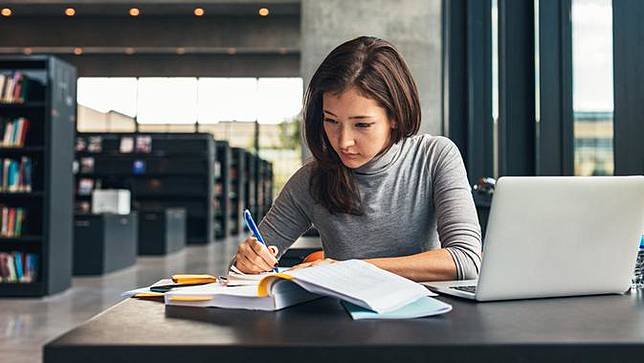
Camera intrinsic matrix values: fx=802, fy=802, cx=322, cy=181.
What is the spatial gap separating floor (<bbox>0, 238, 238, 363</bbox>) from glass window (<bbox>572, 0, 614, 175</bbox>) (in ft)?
6.31

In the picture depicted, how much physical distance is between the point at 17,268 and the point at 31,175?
0.73 meters

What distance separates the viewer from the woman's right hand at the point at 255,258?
4.90ft

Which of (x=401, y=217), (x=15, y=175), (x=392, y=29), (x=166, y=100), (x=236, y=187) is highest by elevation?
(x=166, y=100)

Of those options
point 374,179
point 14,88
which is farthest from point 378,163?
point 14,88

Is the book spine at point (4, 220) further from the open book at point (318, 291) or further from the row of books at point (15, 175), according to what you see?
the open book at point (318, 291)

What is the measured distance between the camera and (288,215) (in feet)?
6.53

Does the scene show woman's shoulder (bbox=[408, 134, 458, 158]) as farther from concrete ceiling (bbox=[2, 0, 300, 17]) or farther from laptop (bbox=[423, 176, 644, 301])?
concrete ceiling (bbox=[2, 0, 300, 17])

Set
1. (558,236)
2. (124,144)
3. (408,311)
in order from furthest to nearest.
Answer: (124,144)
(558,236)
(408,311)

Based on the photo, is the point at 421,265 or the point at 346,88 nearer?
the point at 421,265

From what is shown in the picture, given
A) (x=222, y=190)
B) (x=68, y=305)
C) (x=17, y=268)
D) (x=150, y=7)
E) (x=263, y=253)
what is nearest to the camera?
(x=263, y=253)

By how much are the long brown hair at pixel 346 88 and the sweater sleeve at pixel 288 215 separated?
0.20ft

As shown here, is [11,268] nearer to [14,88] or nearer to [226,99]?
[14,88]

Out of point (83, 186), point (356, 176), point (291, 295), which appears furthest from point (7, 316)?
point (83, 186)
